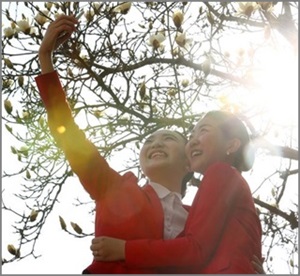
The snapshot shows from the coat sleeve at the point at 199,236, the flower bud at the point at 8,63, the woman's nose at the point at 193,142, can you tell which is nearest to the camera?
the coat sleeve at the point at 199,236

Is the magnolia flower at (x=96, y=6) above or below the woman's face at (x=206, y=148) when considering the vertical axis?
above

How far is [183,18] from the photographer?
11.5 feet

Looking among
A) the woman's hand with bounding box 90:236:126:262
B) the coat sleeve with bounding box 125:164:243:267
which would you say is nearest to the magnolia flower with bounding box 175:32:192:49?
the coat sleeve with bounding box 125:164:243:267

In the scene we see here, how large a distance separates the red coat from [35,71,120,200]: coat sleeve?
30 centimetres

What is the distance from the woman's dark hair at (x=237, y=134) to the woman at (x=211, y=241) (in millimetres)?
137

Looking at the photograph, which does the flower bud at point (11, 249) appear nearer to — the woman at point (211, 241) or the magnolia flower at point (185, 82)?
the magnolia flower at point (185, 82)

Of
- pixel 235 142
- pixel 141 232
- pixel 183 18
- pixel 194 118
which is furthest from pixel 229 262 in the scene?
pixel 194 118

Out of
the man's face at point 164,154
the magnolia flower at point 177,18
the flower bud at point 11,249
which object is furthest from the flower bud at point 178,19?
the flower bud at point 11,249

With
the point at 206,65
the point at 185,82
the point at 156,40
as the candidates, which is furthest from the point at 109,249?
the point at 185,82

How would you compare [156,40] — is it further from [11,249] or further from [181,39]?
[11,249]

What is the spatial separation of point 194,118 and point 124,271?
2319mm

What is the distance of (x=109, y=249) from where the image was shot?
176 cm

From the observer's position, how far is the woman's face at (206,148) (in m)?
2.00

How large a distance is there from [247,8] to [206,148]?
5.67ft
